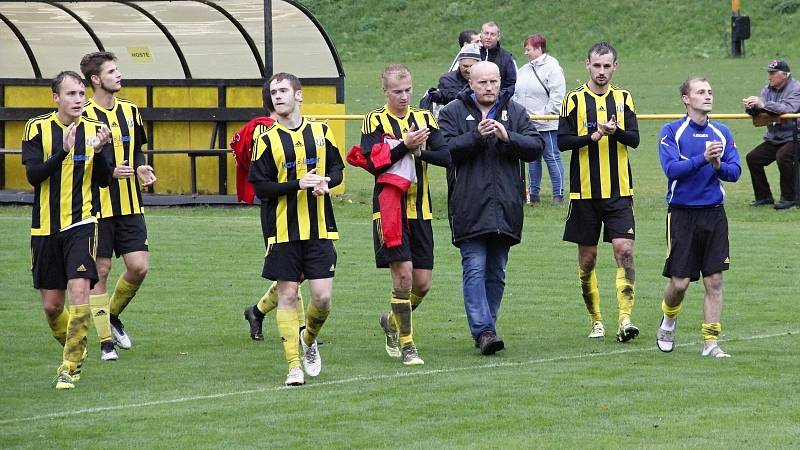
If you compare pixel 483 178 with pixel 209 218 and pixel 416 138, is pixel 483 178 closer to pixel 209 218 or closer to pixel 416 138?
pixel 416 138

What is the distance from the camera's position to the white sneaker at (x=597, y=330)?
36.8 ft

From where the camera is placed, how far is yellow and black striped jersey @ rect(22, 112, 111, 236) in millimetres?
9602

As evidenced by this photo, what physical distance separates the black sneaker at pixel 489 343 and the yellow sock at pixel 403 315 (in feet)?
1.70

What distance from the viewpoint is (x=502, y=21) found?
165 ft

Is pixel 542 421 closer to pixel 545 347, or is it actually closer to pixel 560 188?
pixel 545 347

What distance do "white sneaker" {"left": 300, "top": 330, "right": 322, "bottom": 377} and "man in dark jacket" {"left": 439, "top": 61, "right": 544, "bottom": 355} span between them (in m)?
1.21

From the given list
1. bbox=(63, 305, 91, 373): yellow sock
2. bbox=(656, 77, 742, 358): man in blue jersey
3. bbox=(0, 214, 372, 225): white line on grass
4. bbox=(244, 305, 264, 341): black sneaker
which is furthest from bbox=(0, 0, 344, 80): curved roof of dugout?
bbox=(63, 305, 91, 373): yellow sock

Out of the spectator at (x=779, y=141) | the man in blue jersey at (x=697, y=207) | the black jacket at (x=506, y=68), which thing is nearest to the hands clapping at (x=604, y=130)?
the man in blue jersey at (x=697, y=207)

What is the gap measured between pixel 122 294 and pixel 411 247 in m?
2.18

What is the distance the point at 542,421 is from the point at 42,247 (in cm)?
340

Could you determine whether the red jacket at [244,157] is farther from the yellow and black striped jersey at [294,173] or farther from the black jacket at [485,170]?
the black jacket at [485,170]

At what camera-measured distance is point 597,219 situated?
36.9ft

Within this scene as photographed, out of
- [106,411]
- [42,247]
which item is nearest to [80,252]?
[42,247]

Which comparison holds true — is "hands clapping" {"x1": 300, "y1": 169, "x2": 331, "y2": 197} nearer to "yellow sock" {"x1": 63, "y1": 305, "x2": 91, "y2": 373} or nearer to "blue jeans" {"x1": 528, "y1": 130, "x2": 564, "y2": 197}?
"yellow sock" {"x1": 63, "y1": 305, "x2": 91, "y2": 373}
